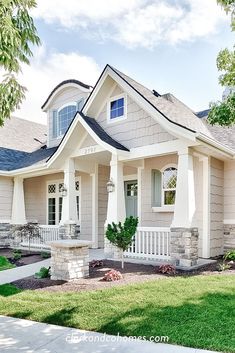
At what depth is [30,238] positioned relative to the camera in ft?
47.2

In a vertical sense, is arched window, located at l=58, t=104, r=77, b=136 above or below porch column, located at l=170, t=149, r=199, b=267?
above

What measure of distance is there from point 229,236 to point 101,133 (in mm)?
5557

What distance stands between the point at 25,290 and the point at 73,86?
10.9m

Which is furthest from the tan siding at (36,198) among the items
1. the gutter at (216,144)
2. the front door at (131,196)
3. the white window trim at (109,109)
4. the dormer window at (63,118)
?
the gutter at (216,144)

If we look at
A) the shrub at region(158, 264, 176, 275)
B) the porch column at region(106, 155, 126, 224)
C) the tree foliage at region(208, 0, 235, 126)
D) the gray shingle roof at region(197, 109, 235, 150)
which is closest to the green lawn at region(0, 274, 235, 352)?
the shrub at region(158, 264, 176, 275)

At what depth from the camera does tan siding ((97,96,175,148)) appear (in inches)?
412

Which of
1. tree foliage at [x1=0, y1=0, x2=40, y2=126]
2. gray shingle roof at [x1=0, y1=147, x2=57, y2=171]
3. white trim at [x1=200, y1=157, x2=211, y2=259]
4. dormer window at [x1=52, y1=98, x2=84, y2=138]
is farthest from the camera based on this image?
dormer window at [x1=52, y1=98, x2=84, y2=138]

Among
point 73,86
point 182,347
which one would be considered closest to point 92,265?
point 182,347

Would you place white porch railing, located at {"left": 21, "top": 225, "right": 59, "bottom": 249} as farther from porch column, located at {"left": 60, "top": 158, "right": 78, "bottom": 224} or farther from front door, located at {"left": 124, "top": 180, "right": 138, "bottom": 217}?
front door, located at {"left": 124, "top": 180, "right": 138, "bottom": 217}

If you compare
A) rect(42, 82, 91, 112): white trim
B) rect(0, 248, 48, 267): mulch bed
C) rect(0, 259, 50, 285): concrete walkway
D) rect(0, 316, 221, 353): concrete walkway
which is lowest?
rect(0, 248, 48, 267): mulch bed

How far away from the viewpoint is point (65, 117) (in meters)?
16.4

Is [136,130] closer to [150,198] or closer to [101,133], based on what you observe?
[101,133]

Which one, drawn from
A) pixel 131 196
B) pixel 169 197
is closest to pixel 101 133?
pixel 131 196

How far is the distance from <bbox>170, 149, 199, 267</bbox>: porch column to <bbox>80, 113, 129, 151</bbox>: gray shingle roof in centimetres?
234
